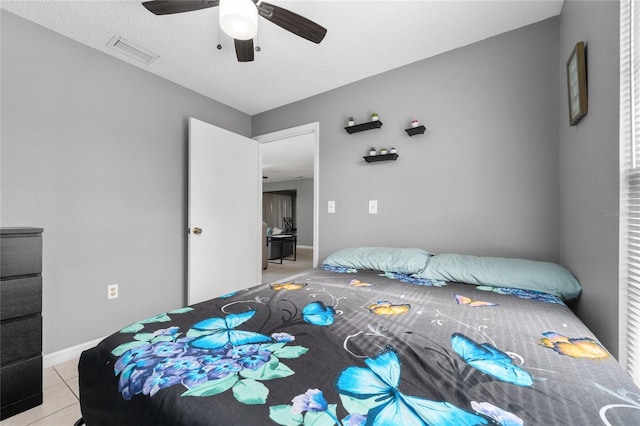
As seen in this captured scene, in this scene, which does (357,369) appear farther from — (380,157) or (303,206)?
(303,206)

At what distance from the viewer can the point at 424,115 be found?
2.22 meters

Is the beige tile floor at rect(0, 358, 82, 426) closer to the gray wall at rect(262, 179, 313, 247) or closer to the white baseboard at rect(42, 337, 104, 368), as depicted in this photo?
the white baseboard at rect(42, 337, 104, 368)

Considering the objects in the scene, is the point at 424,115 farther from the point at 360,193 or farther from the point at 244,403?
the point at 244,403

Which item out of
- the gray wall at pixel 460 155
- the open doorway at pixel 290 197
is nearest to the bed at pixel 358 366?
the gray wall at pixel 460 155

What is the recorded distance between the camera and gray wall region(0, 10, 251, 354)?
177 cm

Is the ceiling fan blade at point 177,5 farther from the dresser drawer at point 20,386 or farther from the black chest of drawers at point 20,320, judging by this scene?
the dresser drawer at point 20,386

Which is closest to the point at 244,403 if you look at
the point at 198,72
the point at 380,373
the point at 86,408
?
the point at 380,373

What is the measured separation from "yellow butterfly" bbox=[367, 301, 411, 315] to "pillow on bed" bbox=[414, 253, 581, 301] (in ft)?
2.08

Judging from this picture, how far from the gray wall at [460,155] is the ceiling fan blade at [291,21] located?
111 centimetres

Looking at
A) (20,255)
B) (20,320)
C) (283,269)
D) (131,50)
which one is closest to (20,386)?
(20,320)

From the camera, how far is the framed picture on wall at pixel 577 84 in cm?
129

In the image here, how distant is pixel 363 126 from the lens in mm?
2420

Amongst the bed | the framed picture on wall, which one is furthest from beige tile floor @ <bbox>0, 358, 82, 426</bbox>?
the framed picture on wall

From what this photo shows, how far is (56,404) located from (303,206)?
7.94m
